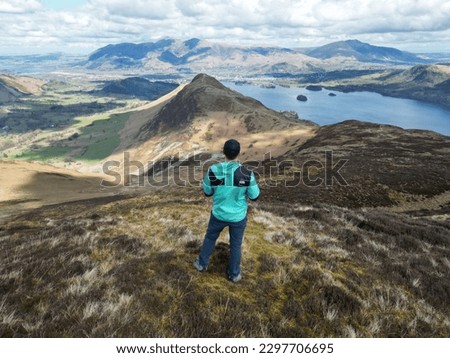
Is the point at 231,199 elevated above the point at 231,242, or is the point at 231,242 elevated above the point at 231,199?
the point at 231,199

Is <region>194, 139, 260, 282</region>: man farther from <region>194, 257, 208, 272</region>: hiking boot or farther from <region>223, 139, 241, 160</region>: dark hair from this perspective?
<region>223, 139, 241, 160</region>: dark hair

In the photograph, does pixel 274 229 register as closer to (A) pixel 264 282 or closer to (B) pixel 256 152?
(A) pixel 264 282

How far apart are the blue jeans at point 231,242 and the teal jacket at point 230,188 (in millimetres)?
149

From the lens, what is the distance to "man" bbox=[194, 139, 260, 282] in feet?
26.2

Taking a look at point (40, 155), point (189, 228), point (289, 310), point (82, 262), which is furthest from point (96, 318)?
point (40, 155)

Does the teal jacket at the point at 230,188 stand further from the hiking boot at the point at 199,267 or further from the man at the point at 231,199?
the hiking boot at the point at 199,267

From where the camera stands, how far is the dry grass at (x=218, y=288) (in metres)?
5.94

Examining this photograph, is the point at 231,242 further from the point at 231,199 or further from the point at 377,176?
the point at 377,176

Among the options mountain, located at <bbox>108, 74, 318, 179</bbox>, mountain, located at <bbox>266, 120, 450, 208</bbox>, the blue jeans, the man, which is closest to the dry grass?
the blue jeans

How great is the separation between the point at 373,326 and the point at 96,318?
5126 mm

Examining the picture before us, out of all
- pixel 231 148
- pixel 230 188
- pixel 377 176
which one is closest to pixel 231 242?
pixel 230 188

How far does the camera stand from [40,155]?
19525cm

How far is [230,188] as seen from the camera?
8.07 metres

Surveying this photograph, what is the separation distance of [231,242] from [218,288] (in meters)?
1.19
